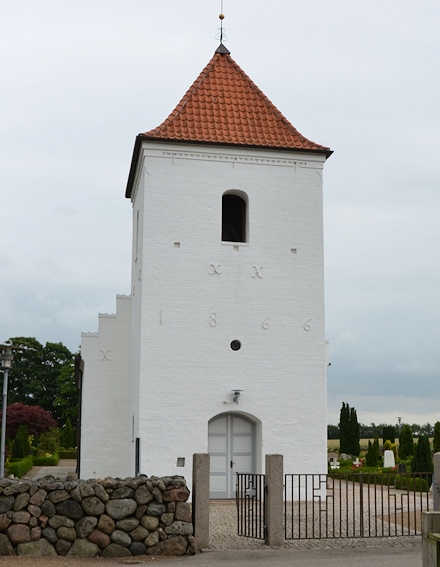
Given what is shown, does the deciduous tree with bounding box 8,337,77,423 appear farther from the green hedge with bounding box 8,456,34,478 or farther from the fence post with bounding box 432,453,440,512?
the fence post with bounding box 432,453,440,512

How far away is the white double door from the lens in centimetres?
1664

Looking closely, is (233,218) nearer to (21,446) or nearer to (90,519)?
(90,519)

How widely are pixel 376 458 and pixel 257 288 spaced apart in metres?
14.2

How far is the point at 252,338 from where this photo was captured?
1697 centimetres

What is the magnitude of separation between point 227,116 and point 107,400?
7700mm

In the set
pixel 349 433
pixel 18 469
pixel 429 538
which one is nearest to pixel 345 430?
pixel 349 433

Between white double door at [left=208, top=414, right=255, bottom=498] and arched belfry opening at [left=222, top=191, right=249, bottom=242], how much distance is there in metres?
4.50

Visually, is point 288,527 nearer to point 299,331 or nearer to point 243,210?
point 299,331

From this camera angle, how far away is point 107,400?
1892cm

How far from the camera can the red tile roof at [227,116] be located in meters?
17.7

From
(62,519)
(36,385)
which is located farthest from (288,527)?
(36,385)

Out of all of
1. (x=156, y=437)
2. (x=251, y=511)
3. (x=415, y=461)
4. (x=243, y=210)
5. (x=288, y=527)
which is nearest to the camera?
(x=251, y=511)

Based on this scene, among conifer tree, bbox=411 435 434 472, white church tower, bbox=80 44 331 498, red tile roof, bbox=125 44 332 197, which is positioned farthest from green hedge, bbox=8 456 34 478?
conifer tree, bbox=411 435 434 472

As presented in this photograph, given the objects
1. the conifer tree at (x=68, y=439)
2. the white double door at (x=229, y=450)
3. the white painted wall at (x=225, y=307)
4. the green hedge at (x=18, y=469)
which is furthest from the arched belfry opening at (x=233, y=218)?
the conifer tree at (x=68, y=439)
